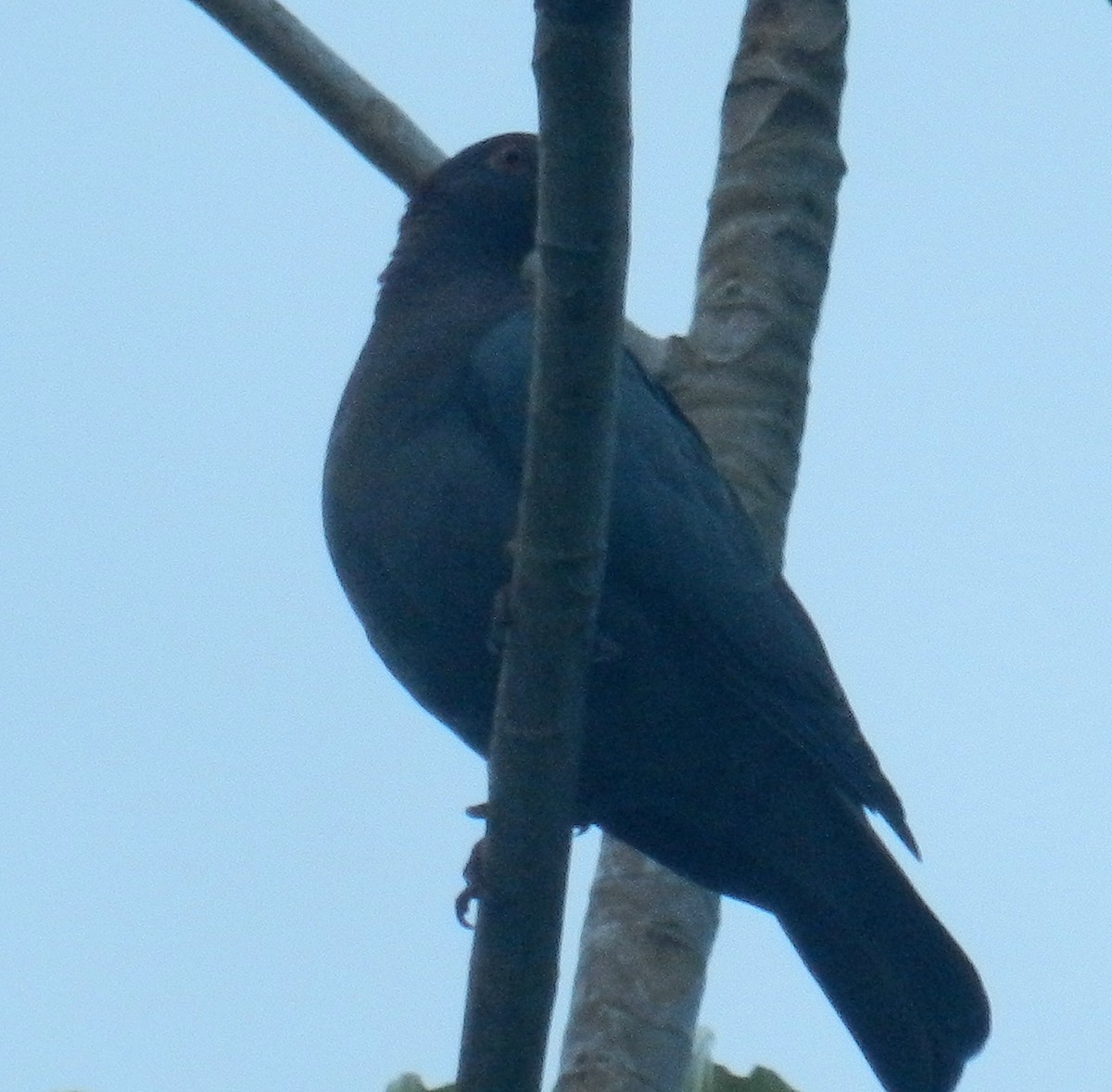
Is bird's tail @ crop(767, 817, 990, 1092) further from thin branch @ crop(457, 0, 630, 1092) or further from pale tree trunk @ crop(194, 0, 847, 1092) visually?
thin branch @ crop(457, 0, 630, 1092)

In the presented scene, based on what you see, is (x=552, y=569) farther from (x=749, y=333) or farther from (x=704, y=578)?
(x=749, y=333)

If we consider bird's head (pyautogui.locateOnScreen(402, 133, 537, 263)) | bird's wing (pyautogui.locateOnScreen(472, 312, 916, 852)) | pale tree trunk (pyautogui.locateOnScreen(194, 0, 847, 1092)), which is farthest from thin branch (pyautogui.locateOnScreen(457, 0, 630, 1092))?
bird's head (pyautogui.locateOnScreen(402, 133, 537, 263))

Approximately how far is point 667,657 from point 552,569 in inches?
48.9

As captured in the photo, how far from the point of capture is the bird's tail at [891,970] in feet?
15.0

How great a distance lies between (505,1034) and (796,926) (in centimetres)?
167

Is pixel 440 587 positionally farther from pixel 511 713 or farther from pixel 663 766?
pixel 511 713

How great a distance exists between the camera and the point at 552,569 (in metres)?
3.13

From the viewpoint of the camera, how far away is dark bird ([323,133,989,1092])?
4293 millimetres

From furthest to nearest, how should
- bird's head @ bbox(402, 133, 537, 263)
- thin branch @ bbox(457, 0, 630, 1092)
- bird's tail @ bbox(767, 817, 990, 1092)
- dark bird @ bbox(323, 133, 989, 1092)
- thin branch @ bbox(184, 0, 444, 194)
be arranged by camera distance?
1. thin branch @ bbox(184, 0, 444, 194)
2. bird's head @ bbox(402, 133, 537, 263)
3. bird's tail @ bbox(767, 817, 990, 1092)
4. dark bird @ bbox(323, 133, 989, 1092)
5. thin branch @ bbox(457, 0, 630, 1092)

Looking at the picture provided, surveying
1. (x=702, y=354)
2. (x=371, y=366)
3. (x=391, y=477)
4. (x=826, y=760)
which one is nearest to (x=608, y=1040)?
(x=826, y=760)

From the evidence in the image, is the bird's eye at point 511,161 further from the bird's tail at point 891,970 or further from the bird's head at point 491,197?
the bird's tail at point 891,970

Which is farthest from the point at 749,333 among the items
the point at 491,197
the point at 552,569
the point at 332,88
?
the point at 552,569

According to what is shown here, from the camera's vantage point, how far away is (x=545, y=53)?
272cm

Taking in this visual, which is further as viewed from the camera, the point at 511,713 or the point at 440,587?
the point at 440,587
